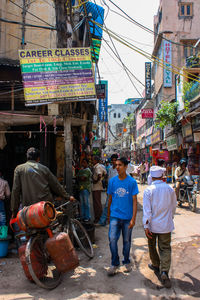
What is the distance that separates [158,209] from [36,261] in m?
2.01

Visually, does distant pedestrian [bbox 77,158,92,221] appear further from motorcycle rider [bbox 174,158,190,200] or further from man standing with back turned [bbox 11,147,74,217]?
motorcycle rider [bbox 174,158,190,200]

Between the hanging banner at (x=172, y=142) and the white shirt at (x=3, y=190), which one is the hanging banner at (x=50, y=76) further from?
the hanging banner at (x=172, y=142)

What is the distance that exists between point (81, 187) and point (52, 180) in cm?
274

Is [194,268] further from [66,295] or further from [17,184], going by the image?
[17,184]

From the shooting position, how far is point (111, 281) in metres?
3.99

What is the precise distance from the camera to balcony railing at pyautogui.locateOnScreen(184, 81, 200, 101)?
1276cm

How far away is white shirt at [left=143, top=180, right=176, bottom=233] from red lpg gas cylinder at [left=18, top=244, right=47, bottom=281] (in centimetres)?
170

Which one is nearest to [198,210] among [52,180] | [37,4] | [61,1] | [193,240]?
[193,240]

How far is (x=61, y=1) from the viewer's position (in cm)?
565

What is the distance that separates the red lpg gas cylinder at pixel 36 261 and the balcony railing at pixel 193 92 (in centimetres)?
1142

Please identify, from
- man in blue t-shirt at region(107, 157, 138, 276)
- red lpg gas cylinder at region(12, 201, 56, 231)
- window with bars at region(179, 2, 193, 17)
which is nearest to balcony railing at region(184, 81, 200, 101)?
man in blue t-shirt at region(107, 157, 138, 276)

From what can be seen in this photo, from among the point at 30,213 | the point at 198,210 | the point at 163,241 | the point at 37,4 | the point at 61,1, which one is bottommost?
the point at 198,210

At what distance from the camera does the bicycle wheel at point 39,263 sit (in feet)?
11.8

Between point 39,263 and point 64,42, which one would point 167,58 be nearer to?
point 64,42
